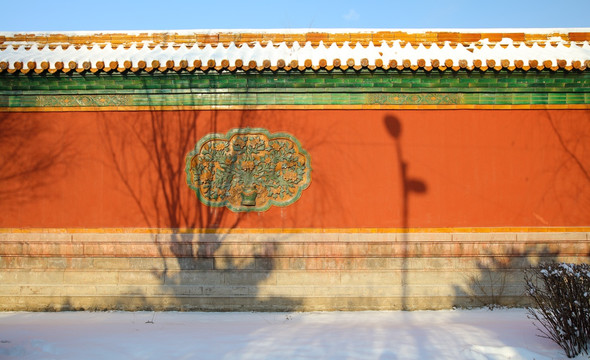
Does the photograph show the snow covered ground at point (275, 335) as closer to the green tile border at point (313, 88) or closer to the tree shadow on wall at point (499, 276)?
the tree shadow on wall at point (499, 276)

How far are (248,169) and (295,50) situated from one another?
6.77ft

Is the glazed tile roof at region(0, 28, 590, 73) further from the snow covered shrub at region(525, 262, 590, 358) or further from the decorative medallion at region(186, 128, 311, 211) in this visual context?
the snow covered shrub at region(525, 262, 590, 358)

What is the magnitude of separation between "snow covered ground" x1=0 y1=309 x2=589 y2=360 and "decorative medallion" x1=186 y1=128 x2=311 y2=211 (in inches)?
70.8

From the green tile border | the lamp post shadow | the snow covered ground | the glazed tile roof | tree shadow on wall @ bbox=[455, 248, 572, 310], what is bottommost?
the snow covered ground

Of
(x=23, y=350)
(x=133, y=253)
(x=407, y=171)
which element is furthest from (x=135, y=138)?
(x=407, y=171)

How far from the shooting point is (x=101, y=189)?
8852 mm

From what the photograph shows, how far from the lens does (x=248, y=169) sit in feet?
28.8

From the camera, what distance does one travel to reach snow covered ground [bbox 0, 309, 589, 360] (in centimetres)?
627

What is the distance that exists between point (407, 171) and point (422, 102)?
1.12 m

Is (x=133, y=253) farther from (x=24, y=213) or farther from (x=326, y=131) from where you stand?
(x=326, y=131)

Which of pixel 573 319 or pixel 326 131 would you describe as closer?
pixel 573 319

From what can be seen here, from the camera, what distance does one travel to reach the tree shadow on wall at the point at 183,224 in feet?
28.2

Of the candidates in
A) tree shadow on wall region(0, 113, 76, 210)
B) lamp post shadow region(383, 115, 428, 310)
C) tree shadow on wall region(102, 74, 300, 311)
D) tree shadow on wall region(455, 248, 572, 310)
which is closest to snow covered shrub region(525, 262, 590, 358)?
tree shadow on wall region(455, 248, 572, 310)

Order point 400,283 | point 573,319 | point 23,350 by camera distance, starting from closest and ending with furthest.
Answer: point 573,319, point 23,350, point 400,283
